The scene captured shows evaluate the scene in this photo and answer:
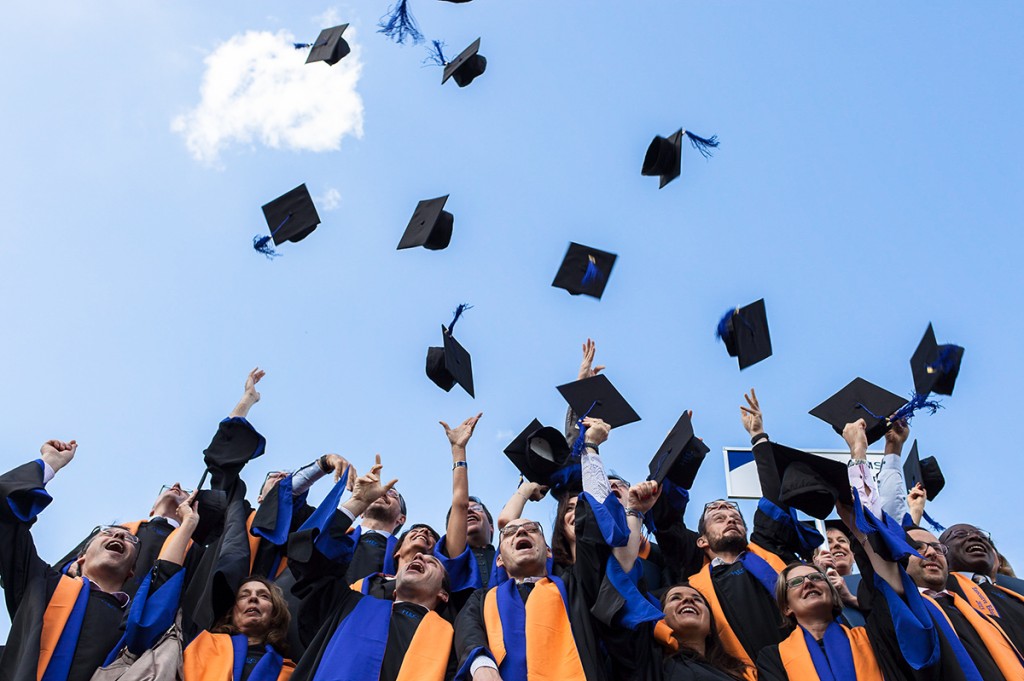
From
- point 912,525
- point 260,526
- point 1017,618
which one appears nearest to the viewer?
point 1017,618

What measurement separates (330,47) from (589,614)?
17.2ft

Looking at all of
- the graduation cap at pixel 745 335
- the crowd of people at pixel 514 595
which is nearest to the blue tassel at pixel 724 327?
the graduation cap at pixel 745 335

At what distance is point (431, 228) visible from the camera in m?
6.99

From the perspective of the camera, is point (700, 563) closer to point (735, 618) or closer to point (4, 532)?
point (735, 618)

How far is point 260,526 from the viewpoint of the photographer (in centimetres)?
494

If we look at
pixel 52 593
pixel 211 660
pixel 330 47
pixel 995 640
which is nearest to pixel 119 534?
pixel 52 593

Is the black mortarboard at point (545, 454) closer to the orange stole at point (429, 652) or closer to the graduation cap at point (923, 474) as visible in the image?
the orange stole at point (429, 652)

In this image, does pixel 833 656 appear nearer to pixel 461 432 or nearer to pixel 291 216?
pixel 461 432

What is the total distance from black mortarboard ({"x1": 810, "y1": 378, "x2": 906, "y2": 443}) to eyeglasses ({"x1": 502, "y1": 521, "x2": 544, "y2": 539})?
1989 mm

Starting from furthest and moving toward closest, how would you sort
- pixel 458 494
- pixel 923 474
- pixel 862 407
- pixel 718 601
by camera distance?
pixel 923 474, pixel 862 407, pixel 458 494, pixel 718 601

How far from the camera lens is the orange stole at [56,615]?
13.5 feet

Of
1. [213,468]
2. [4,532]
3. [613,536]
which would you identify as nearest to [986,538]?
[613,536]

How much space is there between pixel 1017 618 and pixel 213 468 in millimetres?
3963

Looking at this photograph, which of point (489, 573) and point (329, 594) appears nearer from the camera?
A: point (329, 594)
